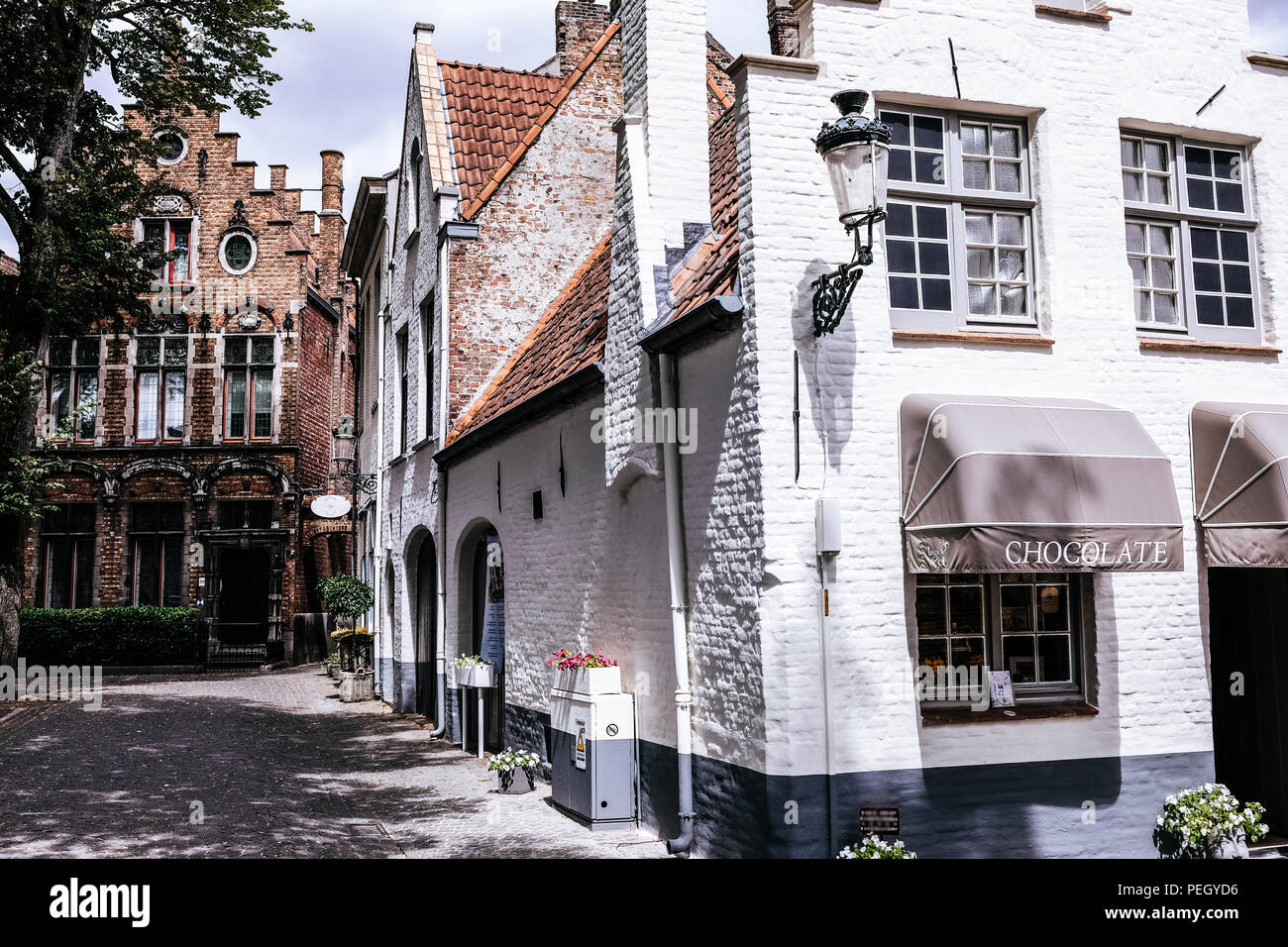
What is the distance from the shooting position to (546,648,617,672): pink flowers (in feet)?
29.4

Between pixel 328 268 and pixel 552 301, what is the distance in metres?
16.5

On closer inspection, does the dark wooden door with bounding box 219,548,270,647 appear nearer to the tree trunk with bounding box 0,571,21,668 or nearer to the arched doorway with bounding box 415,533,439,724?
the tree trunk with bounding box 0,571,21,668

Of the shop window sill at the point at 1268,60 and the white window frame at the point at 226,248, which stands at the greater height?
the white window frame at the point at 226,248

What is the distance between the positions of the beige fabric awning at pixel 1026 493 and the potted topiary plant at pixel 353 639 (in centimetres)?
1442

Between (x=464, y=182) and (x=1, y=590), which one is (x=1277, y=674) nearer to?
(x=464, y=182)

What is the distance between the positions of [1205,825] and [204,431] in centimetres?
2337

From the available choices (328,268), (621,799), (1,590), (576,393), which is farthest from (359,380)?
(621,799)

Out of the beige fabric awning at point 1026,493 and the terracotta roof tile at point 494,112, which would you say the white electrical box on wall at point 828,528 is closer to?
the beige fabric awning at point 1026,493

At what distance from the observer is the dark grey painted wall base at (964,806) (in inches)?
252

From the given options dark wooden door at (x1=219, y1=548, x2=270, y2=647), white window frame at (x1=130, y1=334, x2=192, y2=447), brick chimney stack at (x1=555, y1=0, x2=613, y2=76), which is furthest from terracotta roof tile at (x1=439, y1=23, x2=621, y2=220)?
dark wooden door at (x1=219, y1=548, x2=270, y2=647)

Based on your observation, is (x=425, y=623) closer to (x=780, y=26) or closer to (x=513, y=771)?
(x=513, y=771)

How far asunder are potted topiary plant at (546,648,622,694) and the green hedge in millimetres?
17511

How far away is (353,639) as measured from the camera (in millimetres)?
19531

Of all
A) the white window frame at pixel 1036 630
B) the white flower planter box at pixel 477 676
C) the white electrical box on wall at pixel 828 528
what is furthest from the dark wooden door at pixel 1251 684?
the white flower planter box at pixel 477 676
